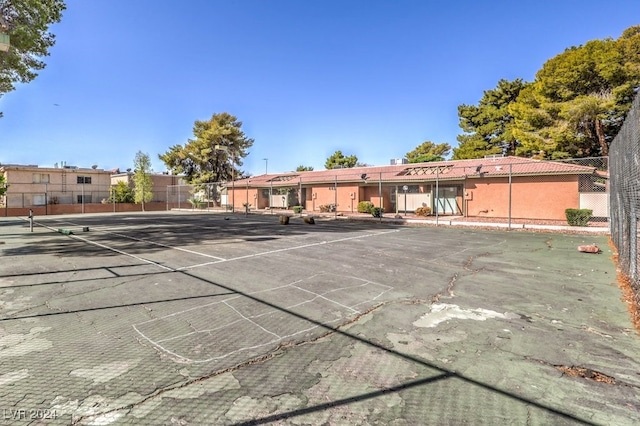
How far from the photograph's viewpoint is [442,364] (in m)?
3.25

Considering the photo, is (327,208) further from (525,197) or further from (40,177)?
(40,177)

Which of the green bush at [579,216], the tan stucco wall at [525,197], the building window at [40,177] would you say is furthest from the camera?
the building window at [40,177]

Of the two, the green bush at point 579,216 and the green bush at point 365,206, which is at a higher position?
the green bush at point 365,206

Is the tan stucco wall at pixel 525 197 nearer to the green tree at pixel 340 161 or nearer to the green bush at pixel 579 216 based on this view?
the green bush at pixel 579 216

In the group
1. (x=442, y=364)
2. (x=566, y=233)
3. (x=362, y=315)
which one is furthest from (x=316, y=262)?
(x=566, y=233)

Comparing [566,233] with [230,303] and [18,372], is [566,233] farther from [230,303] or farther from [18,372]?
[18,372]

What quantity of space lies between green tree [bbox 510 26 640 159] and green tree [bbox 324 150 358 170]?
32357mm

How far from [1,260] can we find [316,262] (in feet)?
28.5

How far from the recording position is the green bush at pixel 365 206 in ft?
80.8

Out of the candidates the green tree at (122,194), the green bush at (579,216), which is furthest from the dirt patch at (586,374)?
the green tree at (122,194)

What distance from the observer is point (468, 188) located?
21.1m

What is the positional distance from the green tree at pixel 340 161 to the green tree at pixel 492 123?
802 inches

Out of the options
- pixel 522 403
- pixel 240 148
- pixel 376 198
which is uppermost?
pixel 240 148

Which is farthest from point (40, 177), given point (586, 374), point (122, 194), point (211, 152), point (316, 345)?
point (586, 374)
